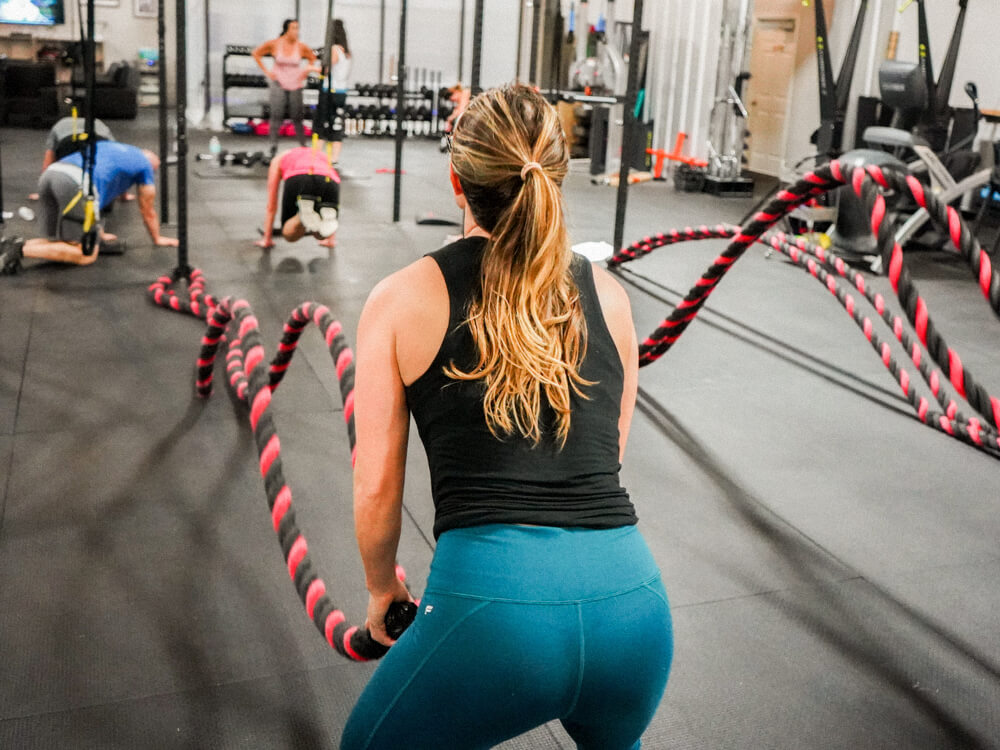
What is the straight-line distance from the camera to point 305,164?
5.90m

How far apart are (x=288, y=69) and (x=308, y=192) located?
4313 millimetres

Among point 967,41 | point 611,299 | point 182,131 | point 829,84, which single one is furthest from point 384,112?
point 611,299

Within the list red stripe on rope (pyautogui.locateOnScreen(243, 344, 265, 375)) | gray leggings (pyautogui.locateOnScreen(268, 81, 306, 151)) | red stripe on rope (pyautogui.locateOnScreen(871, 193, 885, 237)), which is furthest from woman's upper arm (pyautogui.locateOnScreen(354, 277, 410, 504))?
gray leggings (pyautogui.locateOnScreen(268, 81, 306, 151))

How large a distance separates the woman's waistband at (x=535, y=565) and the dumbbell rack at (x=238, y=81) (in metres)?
12.2

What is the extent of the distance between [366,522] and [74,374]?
9.93 feet

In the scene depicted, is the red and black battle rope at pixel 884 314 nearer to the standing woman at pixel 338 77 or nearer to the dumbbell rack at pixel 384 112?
the standing woman at pixel 338 77

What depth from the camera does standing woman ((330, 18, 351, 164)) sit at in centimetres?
820

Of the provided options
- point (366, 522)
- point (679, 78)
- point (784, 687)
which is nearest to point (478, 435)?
point (366, 522)

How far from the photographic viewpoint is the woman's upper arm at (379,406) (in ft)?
4.10

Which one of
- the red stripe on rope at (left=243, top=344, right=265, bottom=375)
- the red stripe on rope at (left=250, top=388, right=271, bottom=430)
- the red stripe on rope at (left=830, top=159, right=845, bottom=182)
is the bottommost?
the red stripe on rope at (left=250, top=388, right=271, bottom=430)

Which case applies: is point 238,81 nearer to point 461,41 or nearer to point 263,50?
point 461,41

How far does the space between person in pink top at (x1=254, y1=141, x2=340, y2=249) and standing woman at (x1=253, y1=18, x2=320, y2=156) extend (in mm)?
3426

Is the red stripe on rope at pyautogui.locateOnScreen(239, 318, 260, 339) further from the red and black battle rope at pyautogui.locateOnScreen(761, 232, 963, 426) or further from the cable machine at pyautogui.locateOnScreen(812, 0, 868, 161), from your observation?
the cable machine at pyautogui.locateOnScreen(812, 0, 868, 161)

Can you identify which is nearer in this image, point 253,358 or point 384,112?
point 253,358
